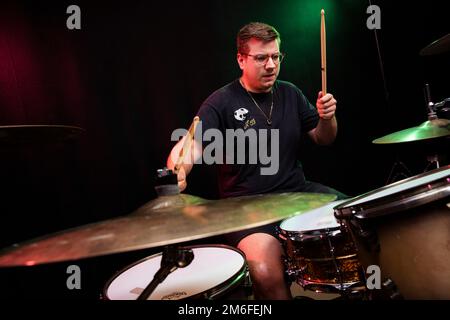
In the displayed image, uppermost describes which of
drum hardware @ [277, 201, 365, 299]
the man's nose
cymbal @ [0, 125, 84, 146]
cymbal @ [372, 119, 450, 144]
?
the man's nose

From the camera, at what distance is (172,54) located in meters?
2.05

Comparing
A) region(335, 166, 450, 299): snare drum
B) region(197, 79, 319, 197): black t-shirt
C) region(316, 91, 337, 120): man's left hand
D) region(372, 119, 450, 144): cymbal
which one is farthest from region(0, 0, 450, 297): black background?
region(335, 166, 450, 299): snare drum

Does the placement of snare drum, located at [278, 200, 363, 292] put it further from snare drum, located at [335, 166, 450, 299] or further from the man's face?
the man's face

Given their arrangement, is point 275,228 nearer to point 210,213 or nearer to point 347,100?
point 210,213

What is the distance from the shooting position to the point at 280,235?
148cm

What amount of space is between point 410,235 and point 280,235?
24.2 inches

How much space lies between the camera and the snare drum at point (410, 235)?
924 millimetres

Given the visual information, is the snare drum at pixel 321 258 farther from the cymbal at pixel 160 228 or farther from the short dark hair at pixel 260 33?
the short dark hair at pixel 260 33

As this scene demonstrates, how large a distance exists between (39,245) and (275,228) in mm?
1138

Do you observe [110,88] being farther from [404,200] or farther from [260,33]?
[404,200]

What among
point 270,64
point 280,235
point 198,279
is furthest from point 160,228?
point 270,64

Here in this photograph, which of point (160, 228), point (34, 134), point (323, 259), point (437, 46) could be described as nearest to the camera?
point (160, 228)

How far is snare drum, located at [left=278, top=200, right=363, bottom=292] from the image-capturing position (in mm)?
1350

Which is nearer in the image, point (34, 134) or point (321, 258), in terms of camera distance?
point (34, 134)
